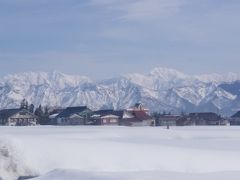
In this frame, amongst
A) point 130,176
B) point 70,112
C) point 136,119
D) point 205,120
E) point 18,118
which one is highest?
point 70,112

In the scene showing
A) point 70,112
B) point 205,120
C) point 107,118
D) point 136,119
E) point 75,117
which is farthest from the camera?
point 205,120

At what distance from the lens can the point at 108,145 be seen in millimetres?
23000

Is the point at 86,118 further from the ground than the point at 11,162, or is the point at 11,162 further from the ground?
the point at 86,118

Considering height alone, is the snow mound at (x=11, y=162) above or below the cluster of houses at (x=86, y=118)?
below

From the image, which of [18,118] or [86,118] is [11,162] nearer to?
[18,118]

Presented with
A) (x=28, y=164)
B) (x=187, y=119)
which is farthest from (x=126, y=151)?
(x=187, y=119)

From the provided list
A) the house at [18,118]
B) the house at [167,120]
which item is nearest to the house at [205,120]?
the house at [167,120]

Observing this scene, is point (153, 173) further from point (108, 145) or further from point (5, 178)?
point (108, 145)

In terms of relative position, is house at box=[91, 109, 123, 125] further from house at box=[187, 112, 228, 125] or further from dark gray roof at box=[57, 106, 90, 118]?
house at box=[187, 112, 228, 125]

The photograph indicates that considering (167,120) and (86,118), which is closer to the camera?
(86,118)

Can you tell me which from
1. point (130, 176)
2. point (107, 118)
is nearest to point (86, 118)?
point (107, 118)

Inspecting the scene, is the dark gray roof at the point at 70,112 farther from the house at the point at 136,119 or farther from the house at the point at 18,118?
the house at the point at 136,119

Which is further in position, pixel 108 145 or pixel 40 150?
pixel 108 145

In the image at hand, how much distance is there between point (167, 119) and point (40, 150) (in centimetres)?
7446
